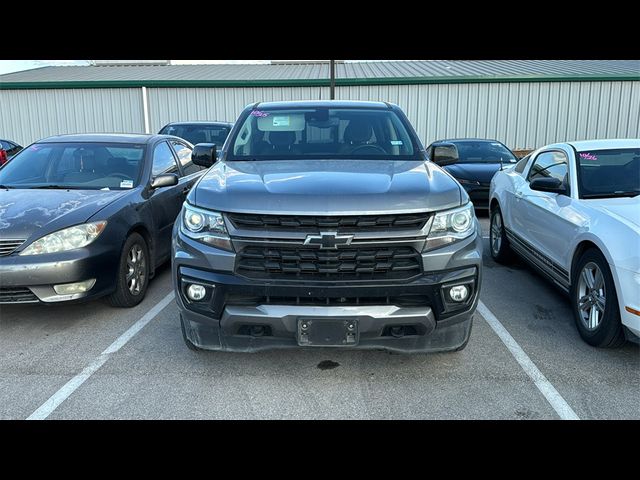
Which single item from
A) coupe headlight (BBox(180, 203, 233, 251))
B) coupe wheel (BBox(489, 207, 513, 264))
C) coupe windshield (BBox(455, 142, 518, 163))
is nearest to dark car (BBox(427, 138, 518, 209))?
coupe windshield (BBox(455, 142, 518, 163))

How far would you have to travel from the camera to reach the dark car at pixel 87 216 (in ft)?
13.0

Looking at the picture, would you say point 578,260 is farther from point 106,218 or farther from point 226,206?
point 106,218

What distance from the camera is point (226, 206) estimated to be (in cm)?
297

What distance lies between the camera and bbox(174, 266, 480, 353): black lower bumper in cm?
284

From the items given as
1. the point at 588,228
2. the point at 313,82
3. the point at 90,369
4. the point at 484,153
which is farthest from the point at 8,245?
the point at 313,82

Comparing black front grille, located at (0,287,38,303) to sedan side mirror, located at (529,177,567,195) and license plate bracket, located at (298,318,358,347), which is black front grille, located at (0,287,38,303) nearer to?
license plate bracket, located at (298,318,358,347)

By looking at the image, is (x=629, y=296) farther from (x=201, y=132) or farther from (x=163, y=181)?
(x=201, y=132)

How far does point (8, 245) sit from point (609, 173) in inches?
203

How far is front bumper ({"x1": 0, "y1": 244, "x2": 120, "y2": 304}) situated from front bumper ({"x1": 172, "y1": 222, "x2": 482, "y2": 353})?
1435 mm

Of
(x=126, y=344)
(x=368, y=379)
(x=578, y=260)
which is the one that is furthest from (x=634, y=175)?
(x=126, y=344)

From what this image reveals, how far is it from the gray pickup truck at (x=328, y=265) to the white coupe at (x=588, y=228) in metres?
1.17

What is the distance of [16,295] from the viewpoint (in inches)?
157

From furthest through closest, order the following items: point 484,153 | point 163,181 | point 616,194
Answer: point 484,153 → point 163,181 → point 616,194

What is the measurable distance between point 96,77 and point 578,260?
2215 cm
